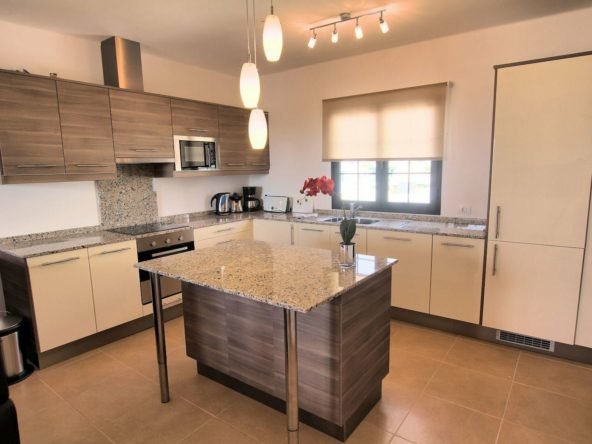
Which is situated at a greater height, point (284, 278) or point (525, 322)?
point (284, 278)

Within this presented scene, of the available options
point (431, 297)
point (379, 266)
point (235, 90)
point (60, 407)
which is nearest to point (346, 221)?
point (379, 266)

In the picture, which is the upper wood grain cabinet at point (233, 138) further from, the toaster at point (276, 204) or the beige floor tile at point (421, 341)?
the beige floor tile at point (421, 341)

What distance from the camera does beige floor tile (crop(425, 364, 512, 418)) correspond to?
2.24 metres

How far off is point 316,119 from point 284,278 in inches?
113

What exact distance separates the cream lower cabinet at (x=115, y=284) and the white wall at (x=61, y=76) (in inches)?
23.6

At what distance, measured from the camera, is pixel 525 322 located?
9.16 ft

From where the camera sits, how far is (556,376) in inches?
99.0

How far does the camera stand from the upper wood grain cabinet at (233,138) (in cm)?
413

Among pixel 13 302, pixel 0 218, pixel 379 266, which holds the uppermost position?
pixel 0 218

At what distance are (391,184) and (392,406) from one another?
7.58ft

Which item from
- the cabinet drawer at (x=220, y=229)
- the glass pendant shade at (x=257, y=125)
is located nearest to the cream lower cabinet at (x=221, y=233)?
the cabinet drawer at (x=220, y=229)

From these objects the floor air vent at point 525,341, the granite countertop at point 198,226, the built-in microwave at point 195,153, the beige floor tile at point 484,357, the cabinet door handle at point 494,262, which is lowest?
the beige floor tile at point 484,357

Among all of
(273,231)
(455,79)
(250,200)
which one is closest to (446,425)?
(273,231)

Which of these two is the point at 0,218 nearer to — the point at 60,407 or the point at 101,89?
the point at 101,89
